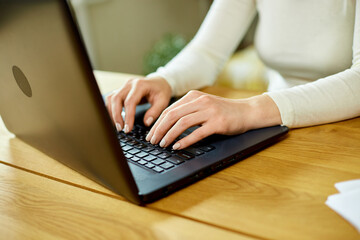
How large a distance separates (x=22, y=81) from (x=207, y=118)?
1.05 feet

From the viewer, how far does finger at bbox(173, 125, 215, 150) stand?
65 centimetres

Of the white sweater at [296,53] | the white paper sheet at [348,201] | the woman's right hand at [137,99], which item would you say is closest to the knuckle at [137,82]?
the woman's right hand at [137,99]

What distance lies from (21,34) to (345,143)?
580 millimetres

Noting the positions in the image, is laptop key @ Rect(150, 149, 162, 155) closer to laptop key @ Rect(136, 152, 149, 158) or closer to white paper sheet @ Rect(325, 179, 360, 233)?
laptop key @ Rect(136, 152, 149, 158)

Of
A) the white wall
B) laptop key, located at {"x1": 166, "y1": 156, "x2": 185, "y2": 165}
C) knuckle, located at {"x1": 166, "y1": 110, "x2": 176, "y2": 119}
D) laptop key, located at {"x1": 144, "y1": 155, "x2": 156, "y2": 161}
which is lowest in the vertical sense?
the white wall

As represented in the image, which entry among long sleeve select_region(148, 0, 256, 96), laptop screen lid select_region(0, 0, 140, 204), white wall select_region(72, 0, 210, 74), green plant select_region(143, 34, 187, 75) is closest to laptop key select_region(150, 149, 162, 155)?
laptop screen lid select_region(0, 0, 140, 204)

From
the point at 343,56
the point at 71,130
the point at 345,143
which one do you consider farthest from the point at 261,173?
the point at 343,56

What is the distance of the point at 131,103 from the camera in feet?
2.72

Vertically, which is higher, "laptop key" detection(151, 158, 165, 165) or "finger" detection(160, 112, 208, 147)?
"finger" detection(160, 112, 208, 147)

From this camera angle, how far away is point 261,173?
612 millimetres

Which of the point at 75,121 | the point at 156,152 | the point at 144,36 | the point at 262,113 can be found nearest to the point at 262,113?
the point at 262,113

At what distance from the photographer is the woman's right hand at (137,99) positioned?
798 mm

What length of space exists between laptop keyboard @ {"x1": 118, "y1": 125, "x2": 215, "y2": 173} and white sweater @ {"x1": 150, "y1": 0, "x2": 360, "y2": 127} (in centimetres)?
21

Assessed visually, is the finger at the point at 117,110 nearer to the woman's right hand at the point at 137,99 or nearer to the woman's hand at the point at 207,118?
the woman's right hand at the point at 137,99
